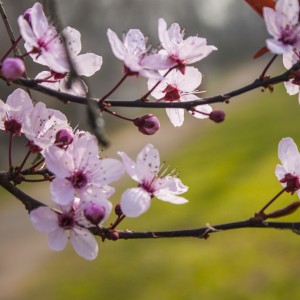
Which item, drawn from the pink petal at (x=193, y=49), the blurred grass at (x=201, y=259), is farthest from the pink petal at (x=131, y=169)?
the blurred grass at (x=201, y=259)

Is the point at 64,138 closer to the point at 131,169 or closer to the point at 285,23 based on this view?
the point at 131,169

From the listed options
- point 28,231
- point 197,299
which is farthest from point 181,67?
point 28,231

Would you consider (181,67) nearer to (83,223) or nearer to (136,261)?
(83,223)

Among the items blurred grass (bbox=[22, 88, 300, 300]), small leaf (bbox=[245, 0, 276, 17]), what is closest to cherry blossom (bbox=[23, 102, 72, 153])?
small leaf (bbox=[245, 0, 276, 17])

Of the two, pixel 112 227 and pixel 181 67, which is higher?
pixel 181 67

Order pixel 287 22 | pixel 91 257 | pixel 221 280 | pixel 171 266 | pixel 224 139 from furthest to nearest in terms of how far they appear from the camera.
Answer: pixel 224 139, pixel 171 266, pixel 221 280, pixel 91 257, pixel 287 22

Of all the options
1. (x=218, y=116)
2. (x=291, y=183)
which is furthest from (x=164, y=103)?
(x=291, y=183)

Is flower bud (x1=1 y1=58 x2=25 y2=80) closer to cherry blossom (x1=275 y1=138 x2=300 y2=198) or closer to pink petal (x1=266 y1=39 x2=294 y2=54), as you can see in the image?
pink petal (x1=266 y1=39 x2=294 y2=54)
